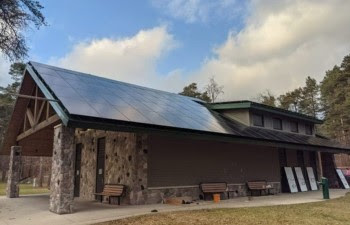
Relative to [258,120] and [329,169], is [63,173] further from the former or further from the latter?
[329,169]

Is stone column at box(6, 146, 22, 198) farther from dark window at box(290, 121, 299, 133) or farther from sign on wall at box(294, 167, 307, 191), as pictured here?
dark window at box(290, 121, 299, 133)

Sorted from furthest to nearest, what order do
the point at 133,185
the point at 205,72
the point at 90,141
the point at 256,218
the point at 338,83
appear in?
1. the point at 205,72
2. the point at 338,83
3. the point at 90,141
4. the point at 133,185
5. the point at 256,218

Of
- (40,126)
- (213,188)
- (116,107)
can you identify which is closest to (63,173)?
(116,107)

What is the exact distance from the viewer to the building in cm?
940

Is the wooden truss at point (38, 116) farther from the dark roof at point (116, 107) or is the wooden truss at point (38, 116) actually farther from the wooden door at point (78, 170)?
the wooden door at point (78, 170)

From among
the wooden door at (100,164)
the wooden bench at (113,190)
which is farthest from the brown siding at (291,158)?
the wooden bench at (113,190)

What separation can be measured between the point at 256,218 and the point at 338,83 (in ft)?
130

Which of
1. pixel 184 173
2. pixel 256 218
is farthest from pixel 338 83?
pixel 256 218

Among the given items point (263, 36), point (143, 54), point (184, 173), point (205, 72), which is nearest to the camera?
point (184, 173)

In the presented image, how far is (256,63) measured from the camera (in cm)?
3566

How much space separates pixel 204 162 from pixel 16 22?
30.0 ft

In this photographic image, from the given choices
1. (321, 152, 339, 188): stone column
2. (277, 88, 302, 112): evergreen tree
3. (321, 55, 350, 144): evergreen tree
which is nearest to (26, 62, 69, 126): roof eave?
(321, 152, 339, 188): stone column

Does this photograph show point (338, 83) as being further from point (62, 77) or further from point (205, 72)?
point (62, 77)

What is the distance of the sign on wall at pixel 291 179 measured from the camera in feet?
59.1
